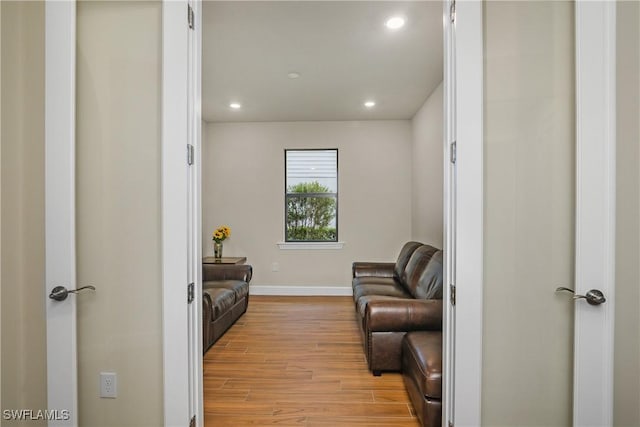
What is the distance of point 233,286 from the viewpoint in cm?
408

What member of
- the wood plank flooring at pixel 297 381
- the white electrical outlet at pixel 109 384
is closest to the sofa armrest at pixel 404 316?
the wood plank flooring at pixel 297 381

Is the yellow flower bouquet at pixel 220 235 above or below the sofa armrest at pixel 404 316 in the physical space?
above

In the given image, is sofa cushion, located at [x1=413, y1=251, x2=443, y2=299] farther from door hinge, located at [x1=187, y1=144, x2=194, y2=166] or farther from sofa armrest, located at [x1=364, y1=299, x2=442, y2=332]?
door hinge, located at [x1=187, y1=144, x2=194, y2=166]

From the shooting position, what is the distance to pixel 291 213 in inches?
225

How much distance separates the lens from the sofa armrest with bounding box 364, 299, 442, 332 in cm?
256

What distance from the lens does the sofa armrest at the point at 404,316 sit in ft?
8.39

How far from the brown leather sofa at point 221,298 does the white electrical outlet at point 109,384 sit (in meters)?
1.60

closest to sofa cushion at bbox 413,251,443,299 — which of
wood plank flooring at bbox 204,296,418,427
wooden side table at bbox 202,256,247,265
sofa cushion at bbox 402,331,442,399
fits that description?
sofa cushion at bbox 402,331,442,399

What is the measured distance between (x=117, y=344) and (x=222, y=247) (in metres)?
4.09

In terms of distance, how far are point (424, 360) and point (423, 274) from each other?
134 cm

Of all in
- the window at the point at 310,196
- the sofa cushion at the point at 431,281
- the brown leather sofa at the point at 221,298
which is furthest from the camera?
the window at the point at 310,196

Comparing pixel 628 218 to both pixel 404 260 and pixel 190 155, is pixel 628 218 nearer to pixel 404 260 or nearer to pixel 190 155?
pixel 190 155

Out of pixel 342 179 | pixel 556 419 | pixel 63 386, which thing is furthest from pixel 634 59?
pixel 342 179

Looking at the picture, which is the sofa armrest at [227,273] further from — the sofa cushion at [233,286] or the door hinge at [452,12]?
the door hinge at [452,12]
